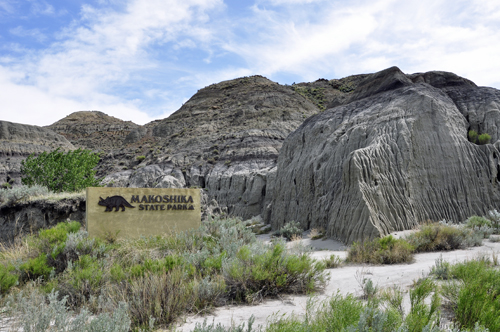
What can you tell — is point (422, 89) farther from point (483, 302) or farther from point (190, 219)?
point (483, 302)

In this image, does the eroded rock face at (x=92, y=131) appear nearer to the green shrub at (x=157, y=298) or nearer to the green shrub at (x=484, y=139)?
the green shrub at (x=484, y=139)

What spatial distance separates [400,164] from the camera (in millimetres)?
16719

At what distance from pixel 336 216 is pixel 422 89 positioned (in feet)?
35.7

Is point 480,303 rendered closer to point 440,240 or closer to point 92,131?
point 440,240

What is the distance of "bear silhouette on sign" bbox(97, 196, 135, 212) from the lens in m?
11.4

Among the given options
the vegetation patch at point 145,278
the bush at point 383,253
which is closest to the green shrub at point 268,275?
the vegetation patch at point 145,278

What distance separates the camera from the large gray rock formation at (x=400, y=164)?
15500 mm

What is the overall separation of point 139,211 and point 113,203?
3.16 feet

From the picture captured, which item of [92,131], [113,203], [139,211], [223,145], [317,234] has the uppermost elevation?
[92,131]

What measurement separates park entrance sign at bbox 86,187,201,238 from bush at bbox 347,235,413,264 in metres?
6.26

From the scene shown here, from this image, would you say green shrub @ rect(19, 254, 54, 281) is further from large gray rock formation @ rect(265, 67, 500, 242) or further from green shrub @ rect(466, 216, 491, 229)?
green shrub @ rect(466, 216, 491, 229)

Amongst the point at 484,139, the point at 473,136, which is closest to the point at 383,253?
the point at 484,139

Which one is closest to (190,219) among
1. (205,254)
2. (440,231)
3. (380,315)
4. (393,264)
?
(205,254)

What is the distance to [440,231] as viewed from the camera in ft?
37.6
